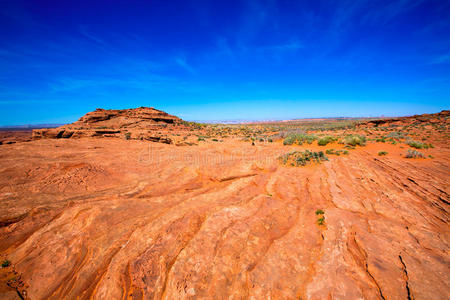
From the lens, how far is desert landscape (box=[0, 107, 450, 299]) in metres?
2.96

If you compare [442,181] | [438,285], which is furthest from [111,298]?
[442,181]

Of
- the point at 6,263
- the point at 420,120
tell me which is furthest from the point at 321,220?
the point at 420,120

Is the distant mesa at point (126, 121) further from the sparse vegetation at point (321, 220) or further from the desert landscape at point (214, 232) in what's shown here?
the sparse vegetation at point (321, 220)

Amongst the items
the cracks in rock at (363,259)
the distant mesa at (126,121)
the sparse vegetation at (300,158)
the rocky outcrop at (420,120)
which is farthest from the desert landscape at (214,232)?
the rocky outcrop at (420,120)

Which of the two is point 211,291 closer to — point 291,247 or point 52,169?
point 291,247

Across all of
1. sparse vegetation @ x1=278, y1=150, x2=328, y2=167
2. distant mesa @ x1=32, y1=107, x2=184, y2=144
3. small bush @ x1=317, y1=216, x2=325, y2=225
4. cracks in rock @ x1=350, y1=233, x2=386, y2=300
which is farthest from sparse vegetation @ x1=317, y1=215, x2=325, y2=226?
distant mesa @ x1=32, y1=107, x2=184, y2=144

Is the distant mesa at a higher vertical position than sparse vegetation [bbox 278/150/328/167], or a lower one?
higher

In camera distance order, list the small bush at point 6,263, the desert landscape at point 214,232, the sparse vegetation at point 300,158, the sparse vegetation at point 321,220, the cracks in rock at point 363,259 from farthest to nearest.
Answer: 1. the sparse vegetation at point 300,158
2. the sparse vegetation at point 321,220
3. the small bush at point 6,263
4. the desert landscape at point 214,232
5. the cracks in rock at point 363,259

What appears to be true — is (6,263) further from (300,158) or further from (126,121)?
(126,121)

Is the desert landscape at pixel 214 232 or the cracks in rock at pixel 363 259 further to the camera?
the desert landscape at pixel 214 232

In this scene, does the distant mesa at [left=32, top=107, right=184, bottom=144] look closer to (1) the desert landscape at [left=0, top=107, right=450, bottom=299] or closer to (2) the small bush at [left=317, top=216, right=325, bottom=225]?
(1) the desert landscape at [left=0, top=107, right=450, bottom=299]

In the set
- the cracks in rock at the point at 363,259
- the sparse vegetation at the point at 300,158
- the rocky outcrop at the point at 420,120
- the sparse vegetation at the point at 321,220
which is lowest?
the cracks in rock at the point at 363,259

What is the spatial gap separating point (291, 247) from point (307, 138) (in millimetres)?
16599

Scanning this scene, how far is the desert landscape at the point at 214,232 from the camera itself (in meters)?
2.96
